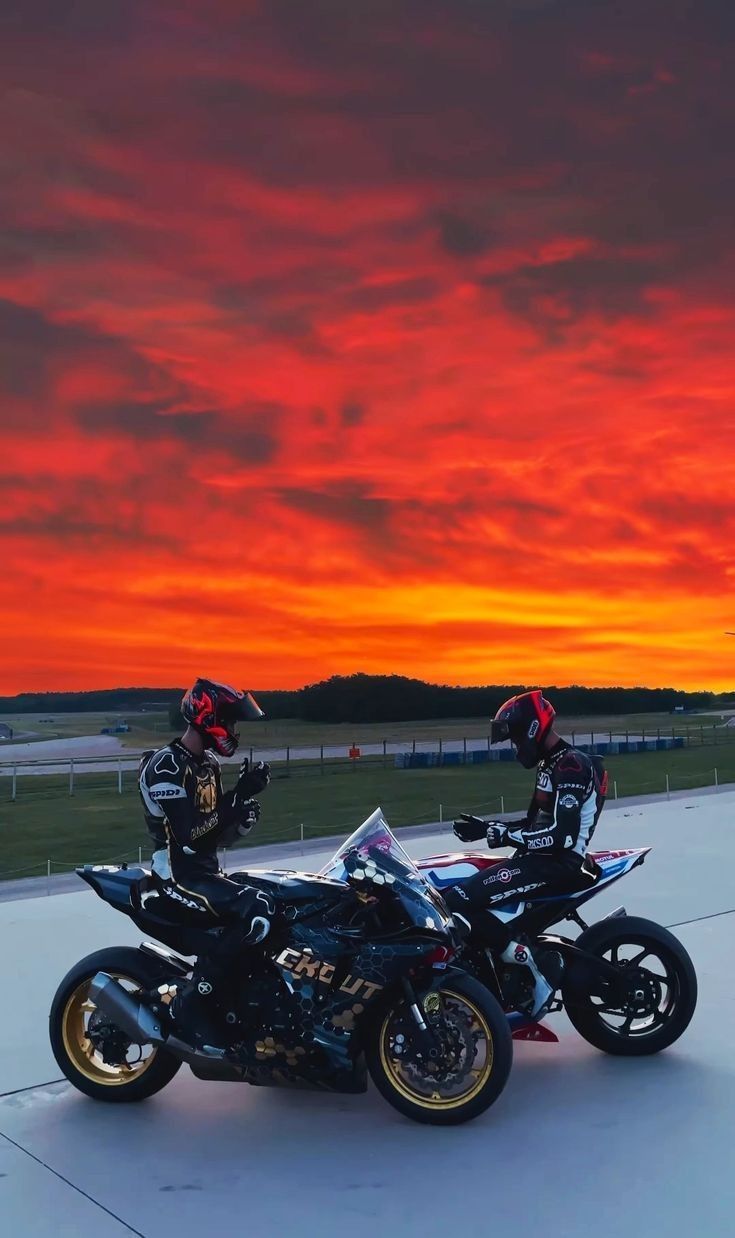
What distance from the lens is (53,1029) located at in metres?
5.74

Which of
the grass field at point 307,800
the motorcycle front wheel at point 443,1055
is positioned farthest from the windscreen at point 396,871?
the grass field at point 307,800

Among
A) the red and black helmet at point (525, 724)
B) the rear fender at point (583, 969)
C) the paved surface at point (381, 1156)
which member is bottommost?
the paved surface at point (381, 1156)

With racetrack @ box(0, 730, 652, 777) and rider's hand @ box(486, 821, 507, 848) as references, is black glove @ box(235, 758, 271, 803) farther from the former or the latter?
racetrack @ box(0, 730, 652, 777)

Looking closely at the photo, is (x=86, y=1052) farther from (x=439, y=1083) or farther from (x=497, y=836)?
(x=497, y=836)

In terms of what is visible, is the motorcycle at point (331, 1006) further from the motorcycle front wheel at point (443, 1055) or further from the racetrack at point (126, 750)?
the racetrack at point (126, 750)

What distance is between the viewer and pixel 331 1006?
5.42 meters

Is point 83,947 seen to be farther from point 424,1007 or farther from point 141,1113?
point 424,1007

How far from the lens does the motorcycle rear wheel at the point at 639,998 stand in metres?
6.11

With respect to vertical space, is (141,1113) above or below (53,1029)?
below

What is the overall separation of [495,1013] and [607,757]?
223ft

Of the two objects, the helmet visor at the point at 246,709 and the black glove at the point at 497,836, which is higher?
the helmet visor at the point at 246,709

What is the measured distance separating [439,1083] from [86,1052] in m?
1.71

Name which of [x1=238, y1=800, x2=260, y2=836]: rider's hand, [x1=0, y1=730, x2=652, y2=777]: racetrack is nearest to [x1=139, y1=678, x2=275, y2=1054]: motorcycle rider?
[x1=238, y1=800, x2=260, y2=836]: rider's hand

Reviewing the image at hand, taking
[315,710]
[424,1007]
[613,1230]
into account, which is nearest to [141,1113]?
[424,1007]
